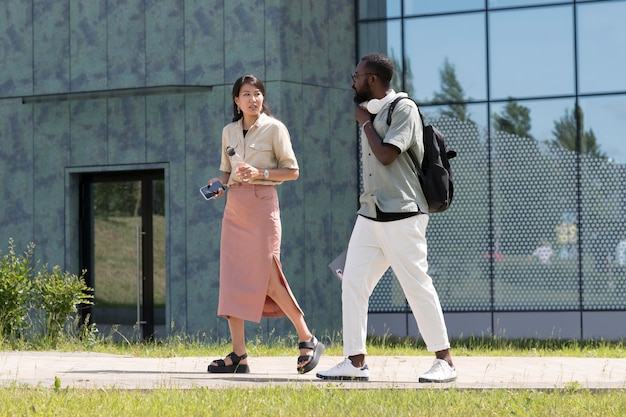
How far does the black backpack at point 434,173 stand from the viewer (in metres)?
7.94

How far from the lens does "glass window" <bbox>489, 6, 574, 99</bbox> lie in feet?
61.5

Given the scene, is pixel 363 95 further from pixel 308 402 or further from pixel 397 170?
pixel 308 402

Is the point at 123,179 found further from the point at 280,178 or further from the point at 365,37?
the point at 280,178

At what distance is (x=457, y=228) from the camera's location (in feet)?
62.9

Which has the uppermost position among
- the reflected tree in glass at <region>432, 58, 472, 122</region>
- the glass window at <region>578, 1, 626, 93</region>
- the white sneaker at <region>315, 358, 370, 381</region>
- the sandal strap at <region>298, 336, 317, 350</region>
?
the glass window at <region>578, 1, 626, 93</region>

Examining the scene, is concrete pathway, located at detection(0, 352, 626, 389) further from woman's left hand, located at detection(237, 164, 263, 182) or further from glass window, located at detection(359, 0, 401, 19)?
glass window, located at detection(359, 0, 401, 19)

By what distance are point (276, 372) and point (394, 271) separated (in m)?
1.51

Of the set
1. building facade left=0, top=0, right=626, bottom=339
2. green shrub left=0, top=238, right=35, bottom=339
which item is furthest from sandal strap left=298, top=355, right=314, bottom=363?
building facade left=0, top=0, right=626, bottom=339

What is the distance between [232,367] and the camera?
28.7 ft

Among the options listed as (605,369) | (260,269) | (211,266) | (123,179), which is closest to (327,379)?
(260,269)

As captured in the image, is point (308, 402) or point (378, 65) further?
point (378, 65)

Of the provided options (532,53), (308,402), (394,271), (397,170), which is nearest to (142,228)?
(532,53)

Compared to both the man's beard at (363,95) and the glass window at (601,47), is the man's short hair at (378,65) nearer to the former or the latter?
the man's beard at (363,95)

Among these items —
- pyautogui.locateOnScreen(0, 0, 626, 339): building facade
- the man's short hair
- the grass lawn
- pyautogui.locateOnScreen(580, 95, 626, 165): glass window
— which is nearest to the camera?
the grass lawn
